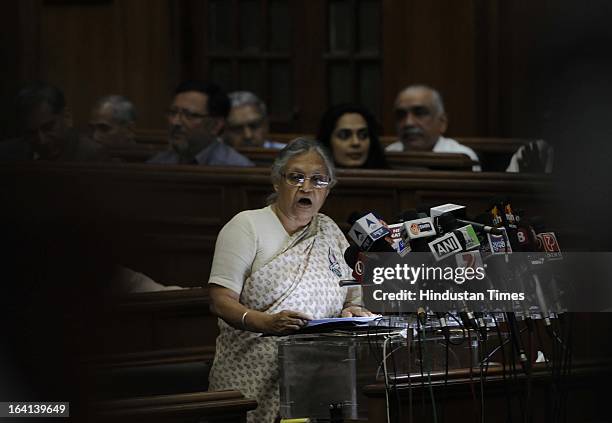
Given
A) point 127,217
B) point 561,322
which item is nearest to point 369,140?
point 561,322

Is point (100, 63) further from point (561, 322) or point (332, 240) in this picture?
point (561, 322)

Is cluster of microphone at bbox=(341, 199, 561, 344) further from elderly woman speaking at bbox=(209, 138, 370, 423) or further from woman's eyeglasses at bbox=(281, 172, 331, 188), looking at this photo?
woman's eyeglasses at bbox=(281, 172, 331, 188)

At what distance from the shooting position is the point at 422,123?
16.9 feet

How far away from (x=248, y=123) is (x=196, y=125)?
0.60 m

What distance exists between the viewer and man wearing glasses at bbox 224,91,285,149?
5.43 meters

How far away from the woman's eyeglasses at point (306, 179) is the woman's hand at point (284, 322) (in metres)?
0.47

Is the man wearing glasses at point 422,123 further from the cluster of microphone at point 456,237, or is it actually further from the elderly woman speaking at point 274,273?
the cluster of microphone at point 456,237

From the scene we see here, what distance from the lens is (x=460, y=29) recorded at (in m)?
6.63

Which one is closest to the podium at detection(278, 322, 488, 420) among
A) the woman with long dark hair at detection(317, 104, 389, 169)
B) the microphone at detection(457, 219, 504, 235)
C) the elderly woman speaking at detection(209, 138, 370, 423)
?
the microphone at detection(457, 219, 504, 235)

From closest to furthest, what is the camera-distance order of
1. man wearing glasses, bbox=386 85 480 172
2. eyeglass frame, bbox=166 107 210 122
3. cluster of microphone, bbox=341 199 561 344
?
cluster of microphone, bbox=341 199 561 344
eyeglass frame, bbox=166 107 210 122
man wearing glasses, bbox=386 85 480 172

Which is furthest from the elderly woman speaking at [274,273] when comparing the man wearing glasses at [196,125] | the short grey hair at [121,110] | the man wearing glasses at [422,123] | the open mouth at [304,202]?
the short grey hair at [121,110]

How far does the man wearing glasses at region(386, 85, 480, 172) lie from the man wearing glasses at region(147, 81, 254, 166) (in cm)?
81

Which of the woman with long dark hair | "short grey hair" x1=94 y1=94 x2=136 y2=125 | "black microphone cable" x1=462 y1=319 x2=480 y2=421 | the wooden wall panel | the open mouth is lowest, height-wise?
"black microphone cable" x1=462 y1=319 x2=480 y2=421

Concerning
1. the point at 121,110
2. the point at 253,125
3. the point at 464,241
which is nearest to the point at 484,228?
the point at 464,241
